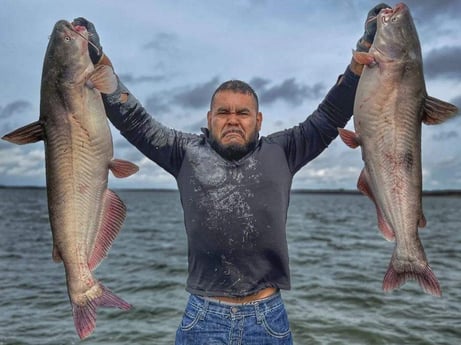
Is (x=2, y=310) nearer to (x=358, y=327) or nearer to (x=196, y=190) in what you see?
(x=358, y=327)

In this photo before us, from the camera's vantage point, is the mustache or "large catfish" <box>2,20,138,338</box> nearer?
"large catfish" <box>2,20,138,338</box>

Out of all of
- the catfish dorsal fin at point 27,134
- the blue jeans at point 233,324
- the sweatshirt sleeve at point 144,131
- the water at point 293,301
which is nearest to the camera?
the catfish dorsal fin at point 27,134

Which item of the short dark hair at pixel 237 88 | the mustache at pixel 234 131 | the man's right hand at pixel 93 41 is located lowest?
the mustache at pixel 234 131

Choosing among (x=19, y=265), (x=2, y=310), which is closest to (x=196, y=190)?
(x=2, y=310)

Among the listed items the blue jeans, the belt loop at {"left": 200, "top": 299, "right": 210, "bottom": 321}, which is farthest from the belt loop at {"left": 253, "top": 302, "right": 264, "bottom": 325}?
the belt loop at {"left": 200, "top": 299, "right": 210, "bottom": 321}

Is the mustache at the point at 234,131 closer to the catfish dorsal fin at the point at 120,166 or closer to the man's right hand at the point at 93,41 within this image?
the catfish dorsal fin at the point at 120,166

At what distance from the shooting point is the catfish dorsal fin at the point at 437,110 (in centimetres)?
410

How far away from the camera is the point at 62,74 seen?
3.96 metres

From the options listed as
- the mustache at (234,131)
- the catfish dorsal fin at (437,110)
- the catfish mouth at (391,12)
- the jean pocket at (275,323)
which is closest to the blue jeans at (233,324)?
the jean pocket at (275,323)

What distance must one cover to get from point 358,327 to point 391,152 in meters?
8.15

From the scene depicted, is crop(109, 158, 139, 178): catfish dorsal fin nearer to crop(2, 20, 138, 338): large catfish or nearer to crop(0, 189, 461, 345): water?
crop(2, 20, 138, 338): large catfish

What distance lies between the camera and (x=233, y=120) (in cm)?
432

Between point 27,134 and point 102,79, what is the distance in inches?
25.9

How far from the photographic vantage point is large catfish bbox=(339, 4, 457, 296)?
161 inches
